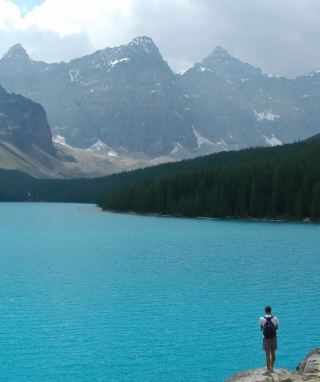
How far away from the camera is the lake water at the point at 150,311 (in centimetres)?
3178

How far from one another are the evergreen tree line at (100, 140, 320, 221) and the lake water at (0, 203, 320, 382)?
2597 inches

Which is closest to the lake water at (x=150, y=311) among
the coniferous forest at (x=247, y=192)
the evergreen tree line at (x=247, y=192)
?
the coniferous forest at (x=247, y=192)

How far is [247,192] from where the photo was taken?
497 feet

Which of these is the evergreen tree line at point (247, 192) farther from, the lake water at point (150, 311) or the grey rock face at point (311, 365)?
the grey rock face at point (311, 365)

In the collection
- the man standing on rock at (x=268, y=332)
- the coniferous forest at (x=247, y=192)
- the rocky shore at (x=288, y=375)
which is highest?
the coniferous forest at (x=247, y=192)

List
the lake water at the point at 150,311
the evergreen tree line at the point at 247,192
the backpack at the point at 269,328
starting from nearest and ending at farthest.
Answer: the backpack at the point at 269,328 → the lake water at the point at 150,311 → the evergreen tree line at the point at 247,192

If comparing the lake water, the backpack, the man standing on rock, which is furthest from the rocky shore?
the lake water

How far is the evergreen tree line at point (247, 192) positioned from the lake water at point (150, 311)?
66.0 meters

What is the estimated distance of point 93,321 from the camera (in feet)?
130

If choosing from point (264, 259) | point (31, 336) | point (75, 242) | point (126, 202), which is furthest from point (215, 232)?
point (126, 202)

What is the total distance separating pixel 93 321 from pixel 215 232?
71390 millimetres

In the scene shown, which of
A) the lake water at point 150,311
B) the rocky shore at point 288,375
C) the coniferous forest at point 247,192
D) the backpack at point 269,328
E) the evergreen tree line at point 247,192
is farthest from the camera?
the evergreen tree line at point 247,192

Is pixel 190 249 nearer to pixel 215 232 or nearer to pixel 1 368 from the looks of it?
pixel 215 232

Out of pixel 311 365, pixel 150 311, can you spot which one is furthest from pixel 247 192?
pixel 311 365
